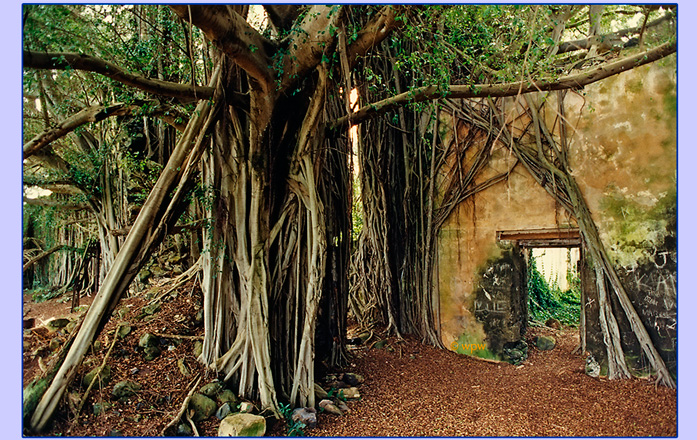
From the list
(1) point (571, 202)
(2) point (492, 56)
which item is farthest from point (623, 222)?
(2) point (492, 56)

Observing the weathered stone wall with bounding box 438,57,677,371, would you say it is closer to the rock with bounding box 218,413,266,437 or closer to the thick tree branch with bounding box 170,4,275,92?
the thick tree branch with bounding box 170,4,275,92

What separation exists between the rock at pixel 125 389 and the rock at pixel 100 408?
0.10 meters

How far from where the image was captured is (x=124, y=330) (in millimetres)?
3797

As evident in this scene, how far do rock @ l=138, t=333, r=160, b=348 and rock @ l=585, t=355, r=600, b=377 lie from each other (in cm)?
419

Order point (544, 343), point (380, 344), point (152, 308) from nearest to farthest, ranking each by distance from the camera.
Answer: point (152, 308)
point (380, 344)
point (544, 343)

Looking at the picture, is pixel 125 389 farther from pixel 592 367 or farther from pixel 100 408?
pixel 592 367

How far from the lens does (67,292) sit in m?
7.09

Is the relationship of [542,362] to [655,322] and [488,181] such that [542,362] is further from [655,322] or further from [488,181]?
[488,181]

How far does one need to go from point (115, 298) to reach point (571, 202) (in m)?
4.21

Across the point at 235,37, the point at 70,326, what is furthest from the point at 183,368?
the point at 235,37

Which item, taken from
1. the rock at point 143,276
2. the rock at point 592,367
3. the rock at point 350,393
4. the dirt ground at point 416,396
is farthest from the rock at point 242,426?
the rock at point 143,276

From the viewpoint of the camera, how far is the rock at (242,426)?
2654mm

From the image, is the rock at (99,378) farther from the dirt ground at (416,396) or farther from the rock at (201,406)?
the rock at (201,406)

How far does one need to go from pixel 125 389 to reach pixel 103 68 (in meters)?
2.23
